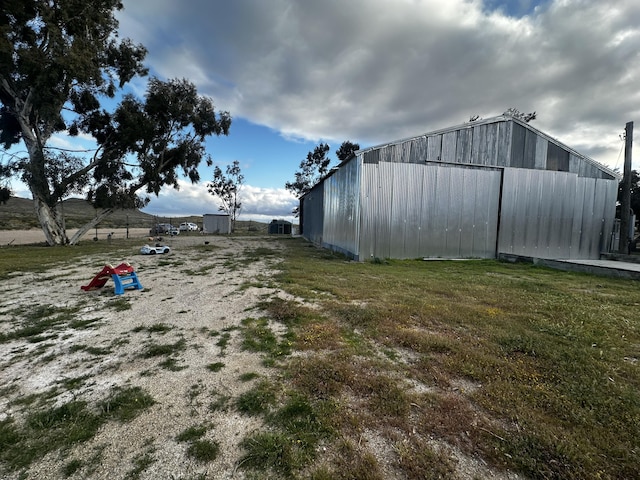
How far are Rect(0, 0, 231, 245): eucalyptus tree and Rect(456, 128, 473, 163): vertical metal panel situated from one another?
51.6 ft

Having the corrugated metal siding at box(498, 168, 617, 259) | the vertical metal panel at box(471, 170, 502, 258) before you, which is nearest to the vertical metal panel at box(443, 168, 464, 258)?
the vertical metal panel at box(471, 170, 502, 258)

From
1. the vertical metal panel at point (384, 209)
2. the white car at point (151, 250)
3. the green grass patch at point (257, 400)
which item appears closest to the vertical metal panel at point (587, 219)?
the vertical metal panel at point (384, 209)

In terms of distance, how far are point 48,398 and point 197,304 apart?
108 inches

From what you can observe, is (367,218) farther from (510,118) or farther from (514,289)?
(510,118)

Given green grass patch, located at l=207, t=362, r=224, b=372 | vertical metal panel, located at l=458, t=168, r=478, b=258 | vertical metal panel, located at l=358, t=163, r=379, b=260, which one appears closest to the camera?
green grass patch, located at l=207, t=362, r=224, b=372

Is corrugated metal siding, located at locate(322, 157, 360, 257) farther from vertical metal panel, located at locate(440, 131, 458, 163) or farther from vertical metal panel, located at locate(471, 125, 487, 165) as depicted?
vertical metal panel, located at locate(471, 125, 487, 165)

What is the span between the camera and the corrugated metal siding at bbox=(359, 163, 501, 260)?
10.5 metres

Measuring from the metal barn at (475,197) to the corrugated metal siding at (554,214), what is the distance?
45 mm

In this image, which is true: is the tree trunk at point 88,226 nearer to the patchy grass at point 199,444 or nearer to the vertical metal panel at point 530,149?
the patchy grass at point 199,444

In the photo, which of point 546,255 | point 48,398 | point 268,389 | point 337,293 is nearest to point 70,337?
point 48,398

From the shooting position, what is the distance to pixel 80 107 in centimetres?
1563

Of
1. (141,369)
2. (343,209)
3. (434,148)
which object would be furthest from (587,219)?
(141,369)

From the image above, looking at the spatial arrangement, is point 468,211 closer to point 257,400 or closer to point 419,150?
point 419,150

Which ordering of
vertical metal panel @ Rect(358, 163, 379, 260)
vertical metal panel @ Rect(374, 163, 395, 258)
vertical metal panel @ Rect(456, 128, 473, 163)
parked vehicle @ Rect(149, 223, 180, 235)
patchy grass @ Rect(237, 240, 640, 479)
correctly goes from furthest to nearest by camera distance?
parked vehicle @ Rect(149, 223, 180, 235), vertical metal panel @ Rect(456, 128, 473, 163), vertical metal panel @ Rect(374, 163, 395, 258), vertical metal panel @ Rect(358, 163, 379, 260), patchy grass @ Rect(237, 240, 640, 479)
